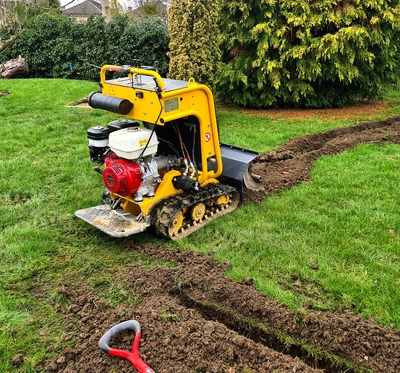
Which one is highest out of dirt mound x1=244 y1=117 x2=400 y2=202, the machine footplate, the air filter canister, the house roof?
the house roof

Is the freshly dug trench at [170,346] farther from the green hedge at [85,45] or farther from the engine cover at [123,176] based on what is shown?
the green hedge at [85,45]

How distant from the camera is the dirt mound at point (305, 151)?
5922 mm

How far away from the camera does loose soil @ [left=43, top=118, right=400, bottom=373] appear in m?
2.89

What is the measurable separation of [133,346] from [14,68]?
1595cm

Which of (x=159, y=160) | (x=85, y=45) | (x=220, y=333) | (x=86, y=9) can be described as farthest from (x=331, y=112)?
(x=86, y=9)

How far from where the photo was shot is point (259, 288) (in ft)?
12.0

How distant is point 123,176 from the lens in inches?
166

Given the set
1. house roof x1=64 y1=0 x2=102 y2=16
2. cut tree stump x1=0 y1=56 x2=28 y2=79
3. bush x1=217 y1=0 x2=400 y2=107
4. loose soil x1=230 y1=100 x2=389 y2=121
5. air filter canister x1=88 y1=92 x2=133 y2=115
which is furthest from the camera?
house roof x1=64 y1=0 x2=102 y2=16

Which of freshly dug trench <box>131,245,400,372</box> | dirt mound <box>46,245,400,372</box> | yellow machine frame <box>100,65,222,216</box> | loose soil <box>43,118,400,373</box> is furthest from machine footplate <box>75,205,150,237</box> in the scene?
dirt mound <box>46,245,400,372</box>

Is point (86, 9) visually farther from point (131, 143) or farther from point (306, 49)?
point (131, 143)

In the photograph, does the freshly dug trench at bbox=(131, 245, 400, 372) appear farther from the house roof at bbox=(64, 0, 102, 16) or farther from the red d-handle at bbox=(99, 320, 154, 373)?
the house roof at bbox=(64, 0, 102, 16)

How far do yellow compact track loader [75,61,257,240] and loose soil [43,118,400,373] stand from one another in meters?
0.63

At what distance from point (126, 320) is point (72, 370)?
0.57 meters

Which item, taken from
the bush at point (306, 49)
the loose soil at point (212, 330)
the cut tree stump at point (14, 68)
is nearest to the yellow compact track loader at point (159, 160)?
the loose soil at point (212, 330)
